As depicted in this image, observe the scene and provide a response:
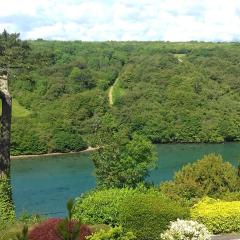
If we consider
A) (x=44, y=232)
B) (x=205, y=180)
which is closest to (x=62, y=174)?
(x=205, y=180)

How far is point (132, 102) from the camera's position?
112m

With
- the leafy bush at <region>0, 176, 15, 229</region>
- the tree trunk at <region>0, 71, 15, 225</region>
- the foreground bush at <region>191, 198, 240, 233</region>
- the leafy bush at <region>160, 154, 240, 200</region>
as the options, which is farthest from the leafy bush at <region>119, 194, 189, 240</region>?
the leafy bush at <region>160, 154, 240, 200</region>

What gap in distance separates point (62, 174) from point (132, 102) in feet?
145

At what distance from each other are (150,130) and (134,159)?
80.5 m

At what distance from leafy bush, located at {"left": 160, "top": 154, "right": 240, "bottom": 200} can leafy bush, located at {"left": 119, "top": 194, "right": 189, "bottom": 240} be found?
5.90 meters

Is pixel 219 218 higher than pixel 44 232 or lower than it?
lower

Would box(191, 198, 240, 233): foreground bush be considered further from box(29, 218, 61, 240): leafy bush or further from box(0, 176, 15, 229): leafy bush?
box(29, 218, 61, 240): leafy bush

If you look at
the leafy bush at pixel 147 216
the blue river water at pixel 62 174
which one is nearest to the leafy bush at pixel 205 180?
the leafy bush at pixel 147 216

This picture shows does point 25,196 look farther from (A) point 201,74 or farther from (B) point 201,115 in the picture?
(A) point 201,74

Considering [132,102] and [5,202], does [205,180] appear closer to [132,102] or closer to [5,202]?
[5,202]

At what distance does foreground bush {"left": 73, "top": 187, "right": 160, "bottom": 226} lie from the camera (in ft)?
57.3

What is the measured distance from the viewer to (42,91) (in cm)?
10600

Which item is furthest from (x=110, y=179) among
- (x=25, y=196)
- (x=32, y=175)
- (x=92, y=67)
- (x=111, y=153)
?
(x=92, y=67)

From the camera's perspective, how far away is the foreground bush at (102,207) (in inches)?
688
